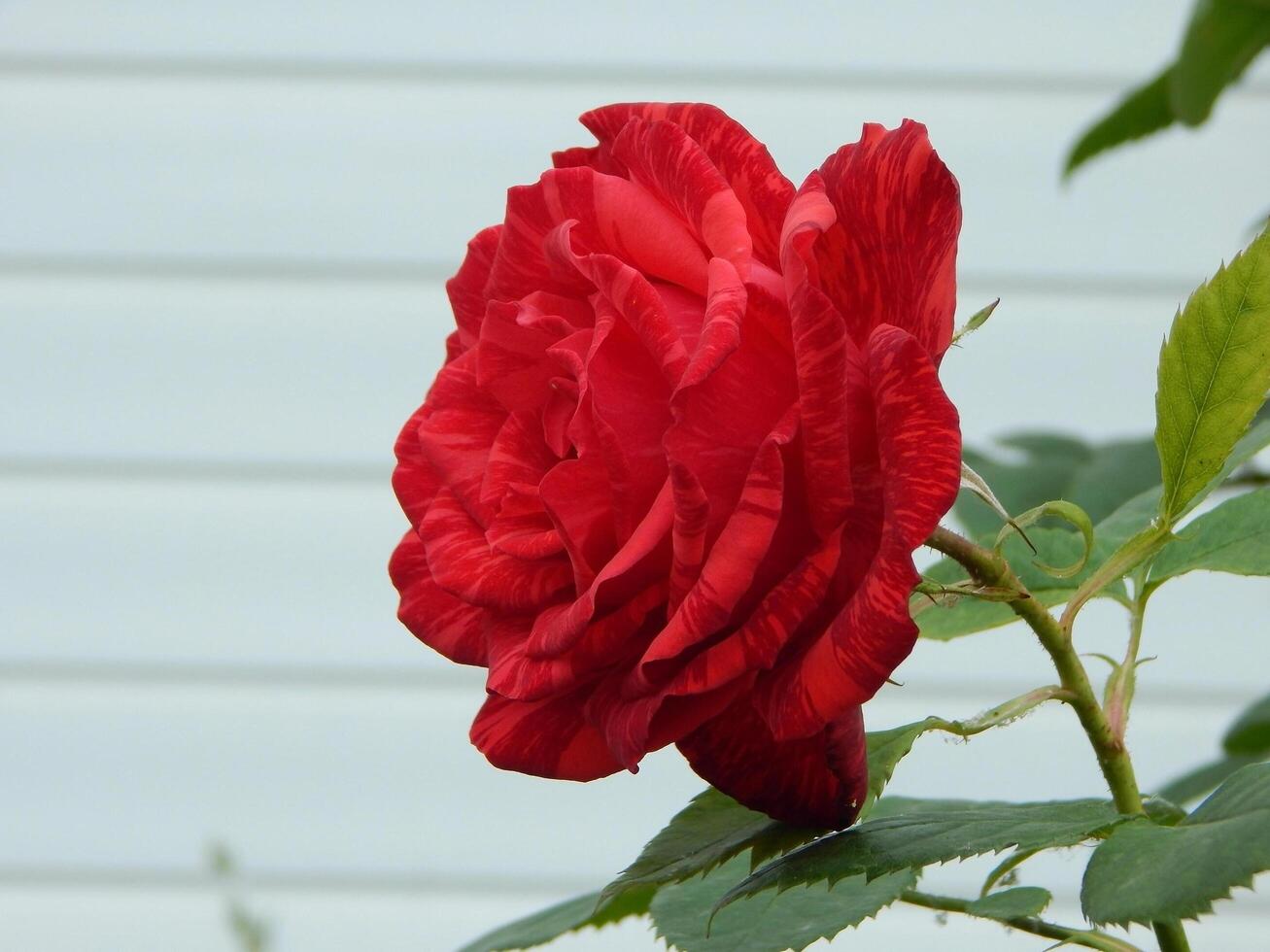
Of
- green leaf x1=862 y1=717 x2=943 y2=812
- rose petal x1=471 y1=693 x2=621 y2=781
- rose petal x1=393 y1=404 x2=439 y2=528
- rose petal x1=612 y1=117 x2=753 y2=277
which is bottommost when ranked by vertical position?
green leaf x1=862 y1=717 x2=943 y2=812

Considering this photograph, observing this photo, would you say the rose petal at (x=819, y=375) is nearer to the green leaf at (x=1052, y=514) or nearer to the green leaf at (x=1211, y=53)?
the green leaf at (x=1052, y=514)

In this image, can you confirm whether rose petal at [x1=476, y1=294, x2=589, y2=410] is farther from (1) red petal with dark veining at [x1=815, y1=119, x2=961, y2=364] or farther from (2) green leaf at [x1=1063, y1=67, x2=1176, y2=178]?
(2) green leaf at [x1=1063, y1=67, x2=1176, y2=178]

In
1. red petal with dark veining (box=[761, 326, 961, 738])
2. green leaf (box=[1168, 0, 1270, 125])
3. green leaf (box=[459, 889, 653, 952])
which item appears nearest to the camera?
red petal with dark veining (box=[761, 326, 961, 738])

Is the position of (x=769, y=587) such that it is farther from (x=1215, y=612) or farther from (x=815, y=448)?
(x=1215, y=612)

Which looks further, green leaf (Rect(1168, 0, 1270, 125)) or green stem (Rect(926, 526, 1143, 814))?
green leaf (Rect(1168, 0, 1270, 125))

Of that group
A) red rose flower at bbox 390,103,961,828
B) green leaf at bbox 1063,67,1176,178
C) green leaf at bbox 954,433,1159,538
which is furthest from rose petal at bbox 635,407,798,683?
green leaf at bbox 1063,67,1176,178

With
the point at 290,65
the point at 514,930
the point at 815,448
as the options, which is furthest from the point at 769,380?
the point at 290,65

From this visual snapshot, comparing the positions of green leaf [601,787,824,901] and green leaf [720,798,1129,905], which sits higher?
green leaf [601,787,824,901]

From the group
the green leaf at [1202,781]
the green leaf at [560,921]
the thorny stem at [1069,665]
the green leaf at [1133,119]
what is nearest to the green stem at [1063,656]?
the thorny stem at [1069,665]
